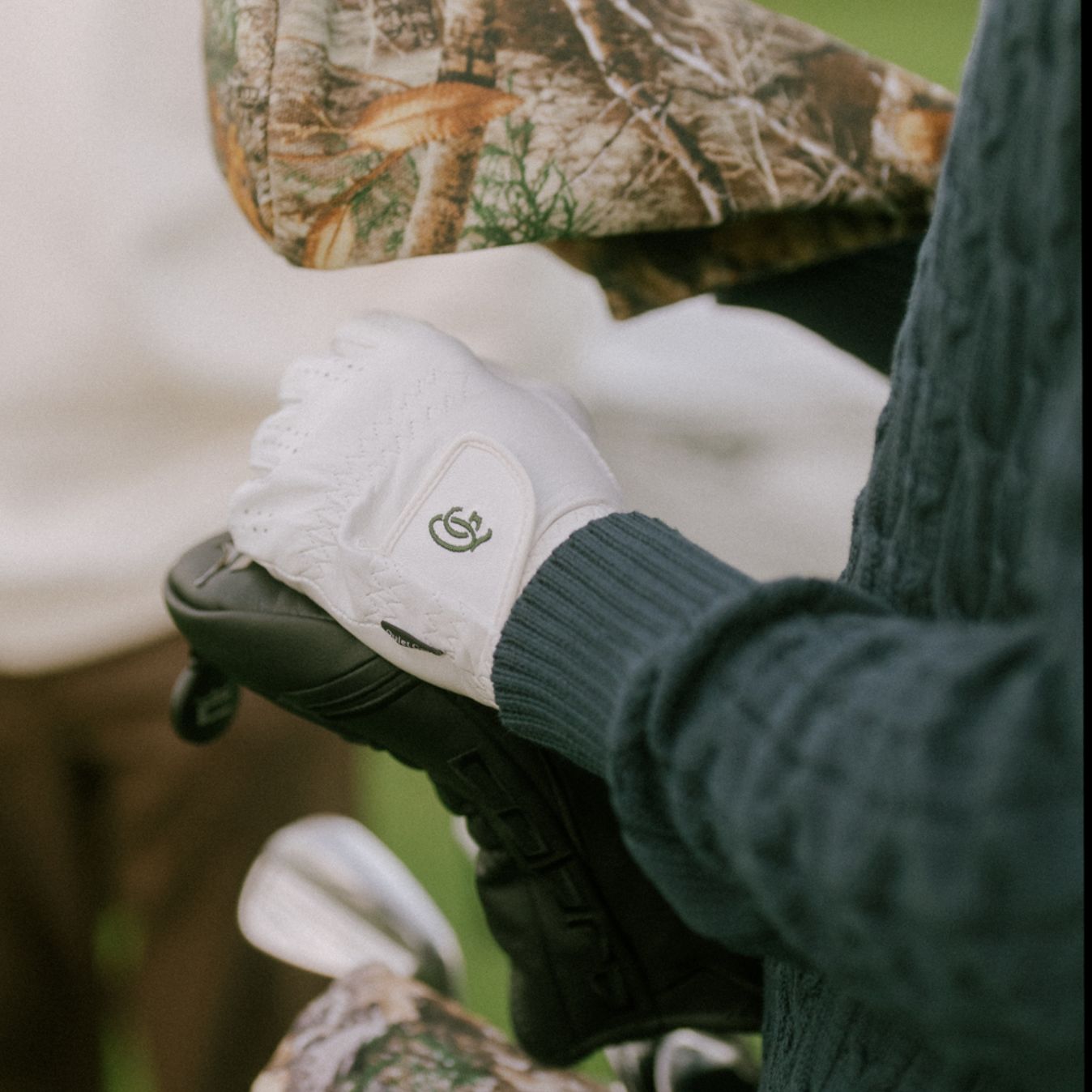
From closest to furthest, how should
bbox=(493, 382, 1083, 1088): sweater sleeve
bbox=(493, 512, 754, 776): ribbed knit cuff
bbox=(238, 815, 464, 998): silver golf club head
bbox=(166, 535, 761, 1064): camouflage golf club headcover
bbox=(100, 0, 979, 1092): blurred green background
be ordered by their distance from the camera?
bbox=(493, 382, 1083, 1088): sweater sleeve
bbox=(493, 512, 754, 776): ribbed knit cuff
bbox=(166, 535, 761, 1064): camouflage golf club headcover
bbox=(238, 815, 464, 998): silver golf club head
bbox=(100, 0, 979, 1092): blurred green background

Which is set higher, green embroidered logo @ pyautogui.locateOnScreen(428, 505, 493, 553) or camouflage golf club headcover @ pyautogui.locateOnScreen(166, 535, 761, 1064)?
green embroidered logo @ pyautogui.locateOnScreen(428, 505, 493, 553)

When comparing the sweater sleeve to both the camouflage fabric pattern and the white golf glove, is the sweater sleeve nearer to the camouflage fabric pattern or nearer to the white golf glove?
the white golf glove

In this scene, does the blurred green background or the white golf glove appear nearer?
the white golf glove

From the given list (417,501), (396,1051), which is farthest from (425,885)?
(417,501)

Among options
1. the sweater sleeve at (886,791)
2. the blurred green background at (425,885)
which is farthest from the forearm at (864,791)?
the blurred green background at (425,885)

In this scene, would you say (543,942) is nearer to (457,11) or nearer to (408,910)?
(408,910)

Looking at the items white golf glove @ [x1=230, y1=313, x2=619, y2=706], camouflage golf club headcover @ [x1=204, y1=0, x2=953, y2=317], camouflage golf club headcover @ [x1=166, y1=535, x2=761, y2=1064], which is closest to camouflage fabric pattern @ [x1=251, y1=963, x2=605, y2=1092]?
camouflage golf club headcover @ [x1=166, y1=535, x2=761, y2=1064]

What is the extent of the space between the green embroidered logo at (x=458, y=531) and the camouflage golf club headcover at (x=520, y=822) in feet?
0.21

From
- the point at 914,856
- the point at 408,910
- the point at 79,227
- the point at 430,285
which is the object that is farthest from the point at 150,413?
the point at 914,856

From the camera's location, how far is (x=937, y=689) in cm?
25

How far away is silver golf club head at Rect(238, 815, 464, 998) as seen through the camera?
0.73m

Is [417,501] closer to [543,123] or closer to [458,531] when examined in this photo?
[458,531]

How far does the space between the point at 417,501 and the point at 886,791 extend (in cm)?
25

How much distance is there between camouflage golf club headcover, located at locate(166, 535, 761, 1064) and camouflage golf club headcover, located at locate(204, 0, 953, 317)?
6.7 inches
